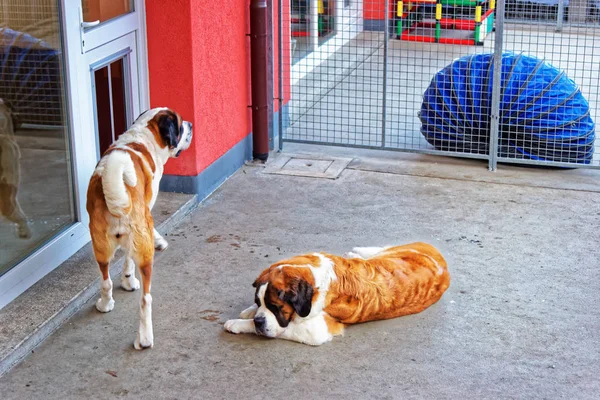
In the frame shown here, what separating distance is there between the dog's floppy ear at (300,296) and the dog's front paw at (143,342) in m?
0.85

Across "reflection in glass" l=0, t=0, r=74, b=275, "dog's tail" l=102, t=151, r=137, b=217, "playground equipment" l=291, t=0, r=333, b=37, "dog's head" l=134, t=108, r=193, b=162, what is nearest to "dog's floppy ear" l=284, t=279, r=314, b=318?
"dog's tail" l=102, t=151, r=137, b=217

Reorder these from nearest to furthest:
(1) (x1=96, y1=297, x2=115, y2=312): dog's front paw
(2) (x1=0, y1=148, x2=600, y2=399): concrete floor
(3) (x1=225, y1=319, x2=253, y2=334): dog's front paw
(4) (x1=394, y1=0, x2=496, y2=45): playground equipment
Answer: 1. (2) (x1=0, y1=148, x2=600, y2=399): concrete floor
2. (3) (x1=225, y1=319, x2=253, y2=334): dog's front paw
3. (1) (x1=96, y1=297, x2=115, y2=312): dog's front paw
4. (4) (x1=394, y1=0, x2=496, y2=45): playground equipment

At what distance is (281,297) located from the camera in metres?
4.92

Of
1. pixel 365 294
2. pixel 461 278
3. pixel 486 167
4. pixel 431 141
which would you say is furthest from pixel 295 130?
pixel 365 294

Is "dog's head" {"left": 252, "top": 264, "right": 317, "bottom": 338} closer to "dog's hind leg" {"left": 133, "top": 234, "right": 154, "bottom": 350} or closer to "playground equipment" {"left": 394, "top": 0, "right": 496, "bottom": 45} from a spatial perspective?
"dog's hind leg" {"left": 133, "top": 234, "right": 154, "bottom": 350}

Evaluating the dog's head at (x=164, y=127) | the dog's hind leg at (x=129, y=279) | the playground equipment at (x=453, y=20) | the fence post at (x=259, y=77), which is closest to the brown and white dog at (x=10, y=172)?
the dog's hind leg at (x=129, y=279)

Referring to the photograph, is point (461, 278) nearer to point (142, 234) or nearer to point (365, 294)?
point (365, 294)

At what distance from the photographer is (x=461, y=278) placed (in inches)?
239

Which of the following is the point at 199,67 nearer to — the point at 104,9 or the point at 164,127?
the point at 104,9

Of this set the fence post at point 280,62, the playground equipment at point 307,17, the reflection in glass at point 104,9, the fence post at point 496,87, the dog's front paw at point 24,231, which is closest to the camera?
the dog's front paw at point 24,231

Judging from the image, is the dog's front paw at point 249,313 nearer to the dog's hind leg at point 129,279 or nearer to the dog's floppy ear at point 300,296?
the dog's floppy ear at point 300,296

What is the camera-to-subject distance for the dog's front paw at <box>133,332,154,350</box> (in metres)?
5.07

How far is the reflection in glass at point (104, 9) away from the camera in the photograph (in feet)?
20.2

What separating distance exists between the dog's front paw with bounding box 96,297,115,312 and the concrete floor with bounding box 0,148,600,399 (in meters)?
0.06
